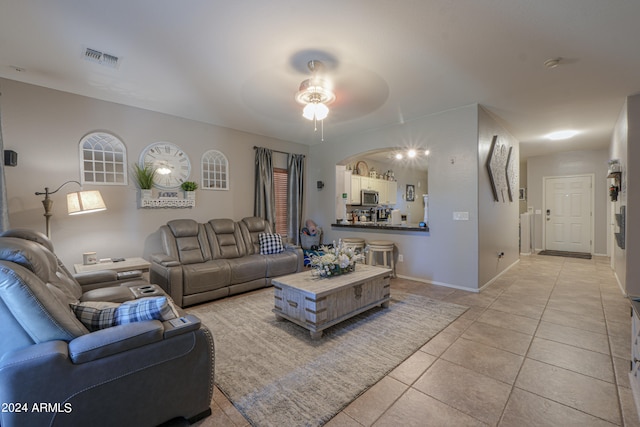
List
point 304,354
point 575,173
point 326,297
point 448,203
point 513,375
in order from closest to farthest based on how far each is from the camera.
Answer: point 513,375 < point 304,354 < point 326,297 < point 448,203 < point 575,173

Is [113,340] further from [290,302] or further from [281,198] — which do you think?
[281,198]

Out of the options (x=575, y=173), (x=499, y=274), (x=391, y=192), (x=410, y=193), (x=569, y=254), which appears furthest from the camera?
(x=410, y=193)

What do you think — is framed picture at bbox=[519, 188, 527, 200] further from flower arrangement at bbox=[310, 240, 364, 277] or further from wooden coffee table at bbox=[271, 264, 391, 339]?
flower arrangement at bbox=[310, 240, 364, 277]

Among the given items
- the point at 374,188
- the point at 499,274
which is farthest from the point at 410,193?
the point at 499,274

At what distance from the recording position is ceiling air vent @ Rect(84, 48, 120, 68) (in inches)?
102

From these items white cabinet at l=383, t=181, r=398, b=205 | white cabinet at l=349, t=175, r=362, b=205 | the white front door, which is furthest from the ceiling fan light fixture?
the white front door

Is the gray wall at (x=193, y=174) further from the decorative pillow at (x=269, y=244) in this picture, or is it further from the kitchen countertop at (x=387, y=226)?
the decorative pillow at (x=269, y=244)

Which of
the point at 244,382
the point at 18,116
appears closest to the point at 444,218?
the point at 244,382

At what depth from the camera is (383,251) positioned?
4.68m

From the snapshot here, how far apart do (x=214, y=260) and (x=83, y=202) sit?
168 centimetres

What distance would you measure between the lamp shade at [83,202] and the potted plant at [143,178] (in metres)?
0.74

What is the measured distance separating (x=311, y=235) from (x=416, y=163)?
15.4ft

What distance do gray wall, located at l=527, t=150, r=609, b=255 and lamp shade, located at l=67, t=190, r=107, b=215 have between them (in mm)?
9505

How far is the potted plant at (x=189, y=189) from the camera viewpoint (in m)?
4.39
